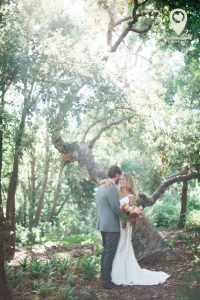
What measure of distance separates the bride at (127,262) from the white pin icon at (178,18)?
13.2ft

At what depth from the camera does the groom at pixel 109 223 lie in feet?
21.3

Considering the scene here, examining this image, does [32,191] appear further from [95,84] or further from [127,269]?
[127,269]

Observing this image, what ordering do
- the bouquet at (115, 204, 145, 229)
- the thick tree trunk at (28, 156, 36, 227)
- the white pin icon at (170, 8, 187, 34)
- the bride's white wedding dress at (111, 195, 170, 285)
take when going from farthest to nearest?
the thick tree trunk at (28, 156, 36, 227) < the white pin icon at (170, 8, 187, 34) < the bride's white wedding dress at (111, 195, 170, 285) < the bouquet at (115, 204, 145, 229)

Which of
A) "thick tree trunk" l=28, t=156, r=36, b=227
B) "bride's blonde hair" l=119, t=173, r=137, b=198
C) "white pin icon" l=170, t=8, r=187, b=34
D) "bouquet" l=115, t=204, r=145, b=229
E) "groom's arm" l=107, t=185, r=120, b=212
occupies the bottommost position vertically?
"bouquet" l=115, t=204, r=145, b=229

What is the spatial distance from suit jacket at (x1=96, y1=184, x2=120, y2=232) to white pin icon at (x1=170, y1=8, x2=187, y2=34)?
14.3 ft

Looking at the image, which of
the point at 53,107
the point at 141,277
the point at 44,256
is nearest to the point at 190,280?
the point at 141,277

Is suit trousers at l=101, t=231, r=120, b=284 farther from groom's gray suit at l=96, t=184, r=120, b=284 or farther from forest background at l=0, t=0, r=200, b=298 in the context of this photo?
forest background at l=0, t=0, r=200, b=298

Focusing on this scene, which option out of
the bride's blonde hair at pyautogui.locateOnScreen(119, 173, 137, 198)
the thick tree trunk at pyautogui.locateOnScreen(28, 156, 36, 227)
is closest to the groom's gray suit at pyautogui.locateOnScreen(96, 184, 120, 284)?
the bride's blonde hair at pyautogui.locateOnScreen(119, 173, 137, 198)

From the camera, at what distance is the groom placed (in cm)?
648

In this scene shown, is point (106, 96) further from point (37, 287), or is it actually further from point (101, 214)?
point (37, 287)

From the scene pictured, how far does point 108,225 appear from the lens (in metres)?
6.47

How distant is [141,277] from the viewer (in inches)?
264

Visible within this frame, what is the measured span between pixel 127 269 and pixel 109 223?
3.30 feet

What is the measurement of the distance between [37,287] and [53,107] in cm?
422
